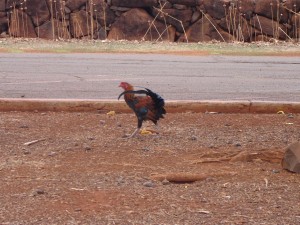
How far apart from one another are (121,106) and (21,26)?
14.8m

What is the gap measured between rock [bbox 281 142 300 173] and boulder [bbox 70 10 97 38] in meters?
16.9

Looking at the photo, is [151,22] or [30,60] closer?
[30,60]

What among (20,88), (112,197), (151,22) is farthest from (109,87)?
(151,22)

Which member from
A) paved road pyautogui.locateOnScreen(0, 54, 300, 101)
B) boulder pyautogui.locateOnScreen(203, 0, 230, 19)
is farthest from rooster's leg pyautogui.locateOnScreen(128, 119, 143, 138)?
boulder pyautogui.locateOnScreen(203, 0, 230, 19)

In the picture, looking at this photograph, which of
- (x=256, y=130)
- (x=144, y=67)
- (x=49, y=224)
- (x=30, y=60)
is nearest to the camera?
(x=49, y=224)

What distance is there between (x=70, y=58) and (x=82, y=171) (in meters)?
11.7

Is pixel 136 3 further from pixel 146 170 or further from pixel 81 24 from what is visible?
pixel 146 170

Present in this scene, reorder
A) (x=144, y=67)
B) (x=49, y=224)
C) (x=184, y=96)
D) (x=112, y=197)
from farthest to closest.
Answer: (x=144, y=67) < (x=184, y=96) < (x=112, y=197) < (x=49, y=224)

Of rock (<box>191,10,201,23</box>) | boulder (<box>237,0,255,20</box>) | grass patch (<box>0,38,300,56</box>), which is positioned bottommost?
grass patch (<box>0,38,300,56</box>)

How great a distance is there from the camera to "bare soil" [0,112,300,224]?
18.2 ft

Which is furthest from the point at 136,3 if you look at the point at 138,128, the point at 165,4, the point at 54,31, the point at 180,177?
the point at 180,177

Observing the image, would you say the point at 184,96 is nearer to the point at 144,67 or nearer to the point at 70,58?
the point at 144,67

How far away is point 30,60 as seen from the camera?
17531 millimetres

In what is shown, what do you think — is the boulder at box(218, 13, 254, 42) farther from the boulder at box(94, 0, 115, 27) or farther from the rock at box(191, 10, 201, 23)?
the boulder at box(94, 0, 115, 27)
